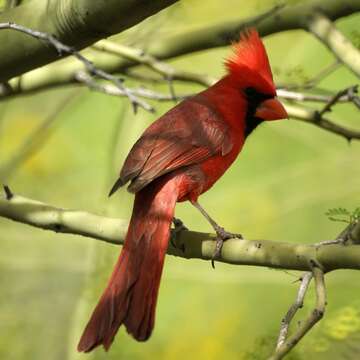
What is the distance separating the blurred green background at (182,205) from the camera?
420cm

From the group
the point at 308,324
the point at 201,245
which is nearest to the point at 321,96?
the point at 201,245

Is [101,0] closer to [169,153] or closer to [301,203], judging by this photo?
[169,153]

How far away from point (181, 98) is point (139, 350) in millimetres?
1245

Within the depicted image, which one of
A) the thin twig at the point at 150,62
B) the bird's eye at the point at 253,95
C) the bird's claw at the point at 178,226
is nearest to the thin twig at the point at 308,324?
the bird's claw at the point at 178,226

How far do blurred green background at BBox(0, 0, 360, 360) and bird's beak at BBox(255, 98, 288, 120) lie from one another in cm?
92

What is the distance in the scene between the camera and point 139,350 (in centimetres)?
411

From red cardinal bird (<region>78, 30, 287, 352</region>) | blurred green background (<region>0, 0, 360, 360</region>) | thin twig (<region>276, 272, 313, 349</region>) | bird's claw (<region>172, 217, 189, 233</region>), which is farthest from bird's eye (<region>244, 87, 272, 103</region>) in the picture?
thin twig (<region>276, 272, 313, 349</region>)

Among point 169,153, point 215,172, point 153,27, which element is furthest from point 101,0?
point 153,27

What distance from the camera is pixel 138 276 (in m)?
2.44

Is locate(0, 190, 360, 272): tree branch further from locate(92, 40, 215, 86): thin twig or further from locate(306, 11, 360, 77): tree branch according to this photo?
locate(92, 40, 215, 86): thin twig

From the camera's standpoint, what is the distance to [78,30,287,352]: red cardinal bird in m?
2.33

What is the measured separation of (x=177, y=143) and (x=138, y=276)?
59cm

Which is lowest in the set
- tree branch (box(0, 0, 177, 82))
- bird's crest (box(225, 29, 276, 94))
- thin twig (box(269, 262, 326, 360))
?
thin twig (box(269, 262, 326, 360))

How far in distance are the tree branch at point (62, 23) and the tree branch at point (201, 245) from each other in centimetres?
38
